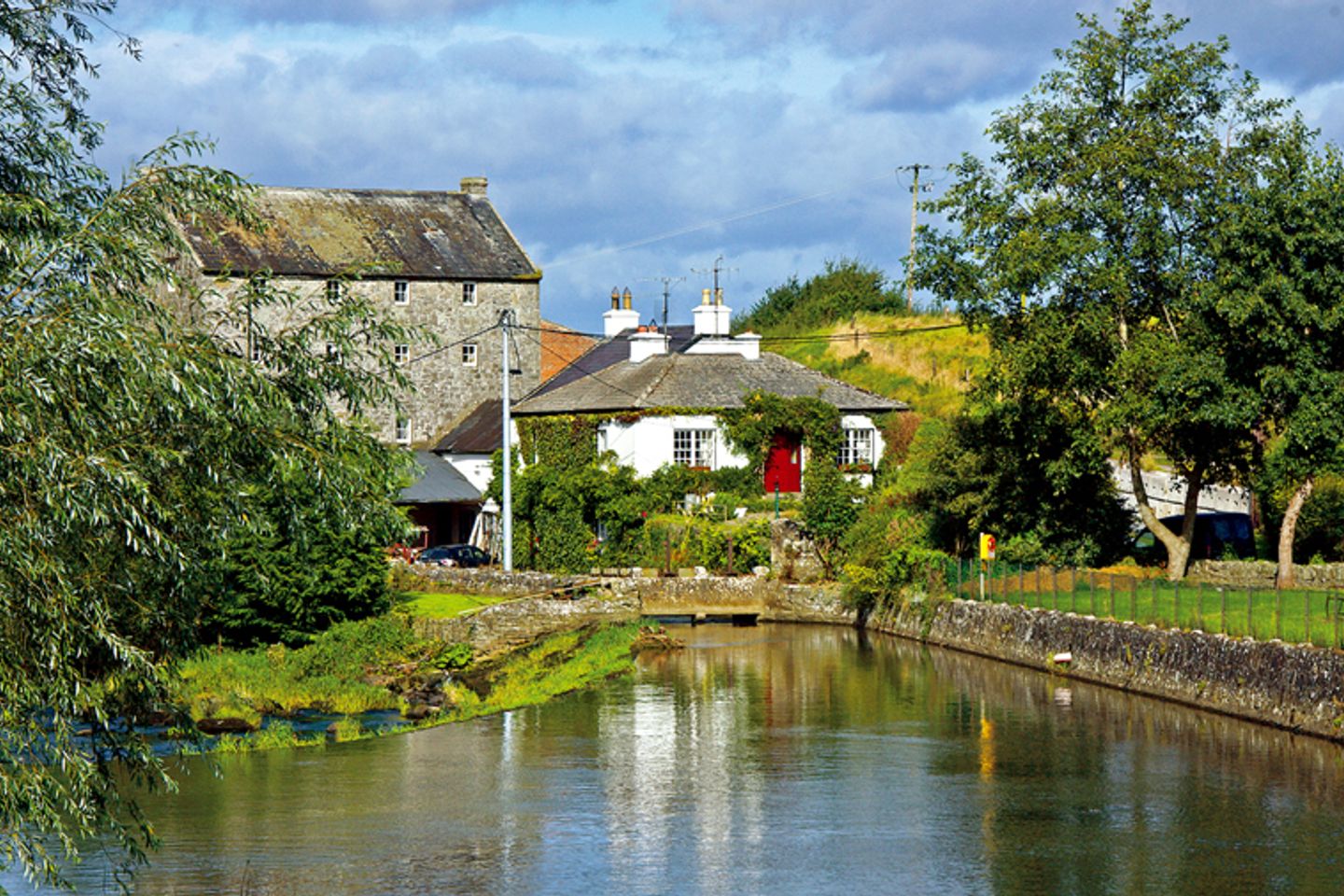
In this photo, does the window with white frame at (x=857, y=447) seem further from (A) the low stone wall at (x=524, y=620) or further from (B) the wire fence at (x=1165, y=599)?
(B) the wire fence at (x=1165, y=599)

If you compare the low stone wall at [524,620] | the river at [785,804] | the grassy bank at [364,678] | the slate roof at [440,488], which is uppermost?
the slate roof at [440,488]

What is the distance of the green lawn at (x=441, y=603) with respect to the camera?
46662mm

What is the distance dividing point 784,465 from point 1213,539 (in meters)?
17.3

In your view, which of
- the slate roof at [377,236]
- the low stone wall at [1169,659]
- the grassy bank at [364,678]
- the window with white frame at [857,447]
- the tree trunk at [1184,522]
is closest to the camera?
the low stone wall at [1169,659]

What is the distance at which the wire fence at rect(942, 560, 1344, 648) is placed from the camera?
104 ft

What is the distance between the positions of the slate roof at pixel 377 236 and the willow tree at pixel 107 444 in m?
52.5

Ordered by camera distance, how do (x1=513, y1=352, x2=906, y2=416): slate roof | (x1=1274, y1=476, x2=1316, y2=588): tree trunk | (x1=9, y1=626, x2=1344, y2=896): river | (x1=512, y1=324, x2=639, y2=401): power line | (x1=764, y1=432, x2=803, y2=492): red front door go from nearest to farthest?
(x1=9, y1=626, x2=1344, y2=896): river → (x1=1274, y1=476, x2=1316, y2=588): tree trunk → (x1=764, y1=432, x2=803, y2=492): red front door → (x1=513, y1=352, x2=906, y2=416): slate roof → (x1=512, y1=324, x2=639, y2=401): power line

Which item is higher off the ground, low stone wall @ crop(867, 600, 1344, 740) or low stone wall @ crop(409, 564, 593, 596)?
low stone wall @ crop(409, 564, 593, 596)

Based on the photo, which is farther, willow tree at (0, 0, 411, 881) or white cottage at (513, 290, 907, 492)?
white cottage at (513, 290, 907, 492)

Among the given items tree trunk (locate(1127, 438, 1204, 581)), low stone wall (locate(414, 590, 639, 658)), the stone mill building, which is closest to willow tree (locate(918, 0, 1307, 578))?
tree trunk (locate(1127, 438, 1204, 581))

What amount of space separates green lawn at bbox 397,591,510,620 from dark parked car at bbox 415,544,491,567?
6554mm

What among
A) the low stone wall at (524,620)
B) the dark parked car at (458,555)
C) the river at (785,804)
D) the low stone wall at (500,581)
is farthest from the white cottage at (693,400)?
the river at (785,804)

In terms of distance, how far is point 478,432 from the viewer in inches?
2800

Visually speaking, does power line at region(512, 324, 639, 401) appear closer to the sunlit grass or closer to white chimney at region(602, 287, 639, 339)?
white chimney at region(602, 287, 639, 339)
